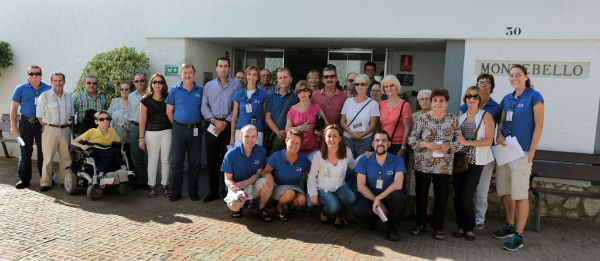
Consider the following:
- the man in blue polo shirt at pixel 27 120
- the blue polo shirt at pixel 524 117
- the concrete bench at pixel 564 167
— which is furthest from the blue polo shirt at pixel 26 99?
the concrete bench at pixel 564 167

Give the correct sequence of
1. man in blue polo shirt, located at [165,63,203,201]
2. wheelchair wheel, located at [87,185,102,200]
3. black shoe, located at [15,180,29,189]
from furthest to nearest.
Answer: black shoe, located at [15,180,29,189]
man in blue polo shirt, located at [165,63,203,201]
wheelchair wheel, located at [87,185,102,200]

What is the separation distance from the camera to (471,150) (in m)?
4.64

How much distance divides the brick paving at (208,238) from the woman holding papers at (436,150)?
43 centimetres

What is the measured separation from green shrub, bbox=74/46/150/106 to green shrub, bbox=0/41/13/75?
237 centimetres

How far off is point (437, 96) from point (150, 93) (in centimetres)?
401

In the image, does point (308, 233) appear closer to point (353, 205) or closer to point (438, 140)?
point (353, 205)

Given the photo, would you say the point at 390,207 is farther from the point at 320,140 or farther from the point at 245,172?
the point at 245,172

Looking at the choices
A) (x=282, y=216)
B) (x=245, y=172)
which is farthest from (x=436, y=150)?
(x=245, y=172)

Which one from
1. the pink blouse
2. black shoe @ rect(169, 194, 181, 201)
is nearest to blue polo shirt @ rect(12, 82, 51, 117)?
black shoe @ rect(169, 194, 181, 201)

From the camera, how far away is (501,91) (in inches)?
258

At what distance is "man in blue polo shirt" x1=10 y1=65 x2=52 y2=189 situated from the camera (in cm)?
645

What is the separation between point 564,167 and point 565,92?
1.26 m

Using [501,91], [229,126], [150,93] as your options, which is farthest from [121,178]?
[501,91]

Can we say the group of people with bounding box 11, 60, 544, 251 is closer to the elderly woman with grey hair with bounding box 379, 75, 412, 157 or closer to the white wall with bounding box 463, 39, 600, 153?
the elderly woman with grey hair with bounding box 379, 75, 412, 157
